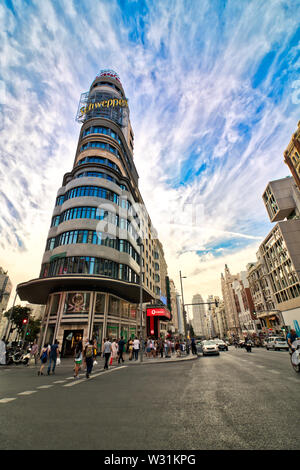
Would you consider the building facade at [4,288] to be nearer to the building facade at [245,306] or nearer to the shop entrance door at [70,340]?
the shop entrance door at [70,340]

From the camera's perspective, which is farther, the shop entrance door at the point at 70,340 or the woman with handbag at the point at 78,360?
the shop entrance door at the point at 70,340

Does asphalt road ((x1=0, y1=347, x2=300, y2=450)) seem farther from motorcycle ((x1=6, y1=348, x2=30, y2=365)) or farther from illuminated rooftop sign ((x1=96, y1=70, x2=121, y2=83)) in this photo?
illuminated rooftop sign ((x1=96, y1=70, x2=121, y2=83))

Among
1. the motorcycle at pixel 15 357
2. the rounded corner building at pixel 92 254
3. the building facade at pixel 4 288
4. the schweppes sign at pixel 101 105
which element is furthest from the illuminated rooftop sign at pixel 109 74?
the motorcycle at pixel 15 357

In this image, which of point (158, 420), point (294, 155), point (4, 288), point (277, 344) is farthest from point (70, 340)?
point (294, 155)

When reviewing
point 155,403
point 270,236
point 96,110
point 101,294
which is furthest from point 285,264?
point 155,403

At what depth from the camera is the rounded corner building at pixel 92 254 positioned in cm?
2461

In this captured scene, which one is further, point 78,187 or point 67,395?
point 78,187

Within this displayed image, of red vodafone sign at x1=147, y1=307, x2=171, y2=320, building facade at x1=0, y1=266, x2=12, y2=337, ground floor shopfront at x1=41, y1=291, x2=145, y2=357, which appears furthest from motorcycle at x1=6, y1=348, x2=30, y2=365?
red vodafone sign at x1=147, y1=307, x2=171, y2=320

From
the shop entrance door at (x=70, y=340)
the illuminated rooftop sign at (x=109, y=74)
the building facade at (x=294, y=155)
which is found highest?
the illuminated rooftop sign at (x=109, y=74)

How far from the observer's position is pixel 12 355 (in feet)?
62.0

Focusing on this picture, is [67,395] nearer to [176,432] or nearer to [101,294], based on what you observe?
[176,432]

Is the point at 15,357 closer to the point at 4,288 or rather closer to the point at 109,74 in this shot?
the point at 4,288

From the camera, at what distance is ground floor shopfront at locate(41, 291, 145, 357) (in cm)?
2419
